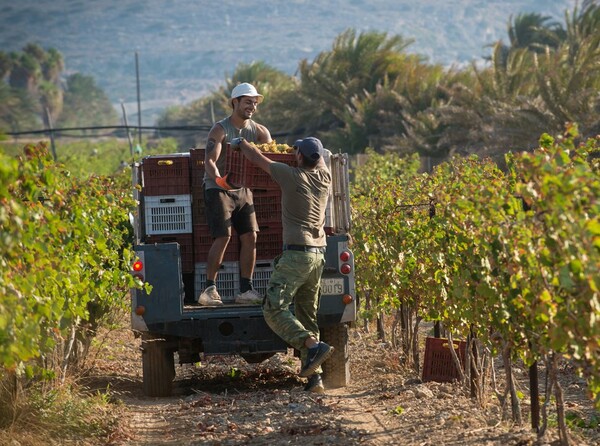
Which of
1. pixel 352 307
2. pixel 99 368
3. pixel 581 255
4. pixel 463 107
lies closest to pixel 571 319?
pixel 581 255

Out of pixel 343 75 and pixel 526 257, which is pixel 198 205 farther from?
pixel 343 75

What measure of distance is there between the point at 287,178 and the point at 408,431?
233 cm

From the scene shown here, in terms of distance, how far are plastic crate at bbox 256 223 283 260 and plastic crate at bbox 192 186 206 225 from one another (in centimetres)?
57

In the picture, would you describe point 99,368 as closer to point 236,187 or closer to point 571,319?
point 236,187

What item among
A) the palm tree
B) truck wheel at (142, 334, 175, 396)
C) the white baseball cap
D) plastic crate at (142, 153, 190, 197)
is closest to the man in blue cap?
the white baseball cap

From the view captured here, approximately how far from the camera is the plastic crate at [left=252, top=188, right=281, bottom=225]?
1235cm

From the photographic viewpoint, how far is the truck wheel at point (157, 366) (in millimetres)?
11641

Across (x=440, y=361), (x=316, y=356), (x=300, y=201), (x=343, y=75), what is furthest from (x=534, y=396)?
(x=343, y=75)

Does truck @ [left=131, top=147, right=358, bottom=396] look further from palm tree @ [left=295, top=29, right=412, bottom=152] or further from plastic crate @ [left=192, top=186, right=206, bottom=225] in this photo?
palm tree @ [left=295, top=29, right=412, bottom=152]

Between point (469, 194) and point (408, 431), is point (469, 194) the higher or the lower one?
the higher one

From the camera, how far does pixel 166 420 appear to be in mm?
10578

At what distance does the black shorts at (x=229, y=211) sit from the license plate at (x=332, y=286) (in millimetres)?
1014

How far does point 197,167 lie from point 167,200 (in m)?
0.44

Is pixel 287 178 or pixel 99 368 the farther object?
pixel 99 368
